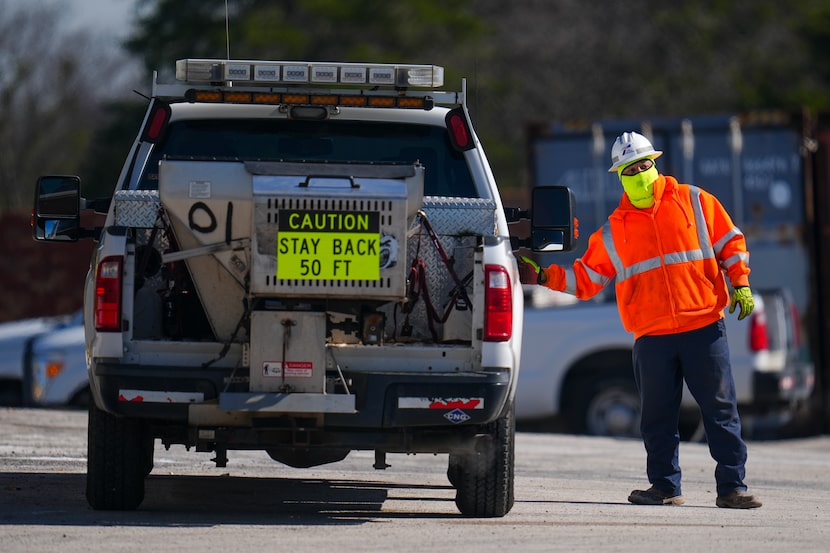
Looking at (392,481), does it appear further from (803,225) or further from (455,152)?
(803,225)

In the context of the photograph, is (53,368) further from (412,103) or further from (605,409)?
(412,103)

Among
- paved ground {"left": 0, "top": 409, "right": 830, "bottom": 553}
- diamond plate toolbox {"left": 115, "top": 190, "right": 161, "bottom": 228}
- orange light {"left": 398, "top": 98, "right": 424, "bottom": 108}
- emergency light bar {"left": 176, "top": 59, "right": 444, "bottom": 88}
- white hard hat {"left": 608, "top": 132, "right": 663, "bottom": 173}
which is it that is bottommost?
paved ground {"left": 0, "top": 409, "right": 830, "bottom": 553}

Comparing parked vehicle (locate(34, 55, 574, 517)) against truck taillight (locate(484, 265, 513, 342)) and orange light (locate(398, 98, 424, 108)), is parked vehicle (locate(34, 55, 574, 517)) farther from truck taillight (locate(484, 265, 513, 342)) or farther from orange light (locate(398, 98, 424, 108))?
orange light (locate(398, 98, 424, 108))

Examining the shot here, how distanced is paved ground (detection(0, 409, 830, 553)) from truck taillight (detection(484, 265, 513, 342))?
2.85ft

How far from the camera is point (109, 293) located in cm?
693

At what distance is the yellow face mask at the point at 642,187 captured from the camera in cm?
828

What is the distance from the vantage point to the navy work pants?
26.7 ft

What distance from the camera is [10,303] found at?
69.4 feet

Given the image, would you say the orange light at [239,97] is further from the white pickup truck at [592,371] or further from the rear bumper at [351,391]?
the white pickup truck at [592,371]

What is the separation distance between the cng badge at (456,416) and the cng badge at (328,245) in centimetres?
70

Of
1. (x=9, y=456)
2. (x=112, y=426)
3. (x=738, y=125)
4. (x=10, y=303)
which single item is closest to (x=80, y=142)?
(x=10, y=303)

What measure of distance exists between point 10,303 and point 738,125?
10132 mm

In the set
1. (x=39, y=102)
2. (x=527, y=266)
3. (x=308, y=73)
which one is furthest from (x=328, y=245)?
(x=39, y=102)

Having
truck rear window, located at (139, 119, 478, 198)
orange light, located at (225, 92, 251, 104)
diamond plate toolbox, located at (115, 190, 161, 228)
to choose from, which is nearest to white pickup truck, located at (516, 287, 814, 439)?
truck rear window, located at (139, 119, 478, 198)
